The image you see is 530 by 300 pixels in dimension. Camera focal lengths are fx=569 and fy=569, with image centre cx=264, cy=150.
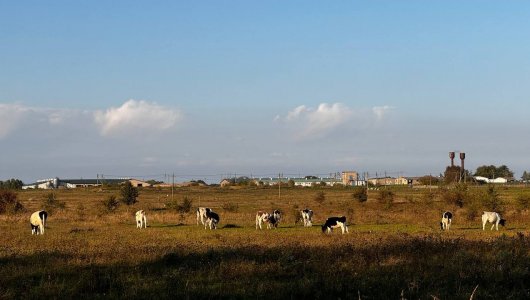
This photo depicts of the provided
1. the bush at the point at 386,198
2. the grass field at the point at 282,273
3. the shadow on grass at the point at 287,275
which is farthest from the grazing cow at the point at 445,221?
the bush at the point at 386,198

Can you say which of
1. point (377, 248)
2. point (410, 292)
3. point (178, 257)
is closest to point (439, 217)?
point (377, 248)

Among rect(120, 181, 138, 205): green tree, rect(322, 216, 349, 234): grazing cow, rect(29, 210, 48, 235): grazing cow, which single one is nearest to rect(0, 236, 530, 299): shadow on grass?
rect(322, 216, 349, 234): grazing cow

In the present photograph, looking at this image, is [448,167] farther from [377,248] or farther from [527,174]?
[377,248]

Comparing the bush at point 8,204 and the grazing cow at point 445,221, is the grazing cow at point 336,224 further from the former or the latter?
the bush at point 8,204

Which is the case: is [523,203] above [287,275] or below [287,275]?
below

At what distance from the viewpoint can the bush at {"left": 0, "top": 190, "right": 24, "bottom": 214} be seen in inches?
2165

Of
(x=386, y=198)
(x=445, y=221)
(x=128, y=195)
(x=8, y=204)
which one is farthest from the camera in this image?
(x=128, y=195)

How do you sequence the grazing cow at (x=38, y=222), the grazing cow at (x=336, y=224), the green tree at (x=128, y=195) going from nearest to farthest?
the grazing cow at (x=38, y=222), the grazing cow at (x=336, y=224), the green tree at (x=128, y=195)

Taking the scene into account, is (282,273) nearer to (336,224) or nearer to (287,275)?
(287,275)

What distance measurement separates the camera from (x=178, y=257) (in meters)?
17.0

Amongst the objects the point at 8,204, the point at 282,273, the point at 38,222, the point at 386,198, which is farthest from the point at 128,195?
the point at 282,273

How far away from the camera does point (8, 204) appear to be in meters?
55.8

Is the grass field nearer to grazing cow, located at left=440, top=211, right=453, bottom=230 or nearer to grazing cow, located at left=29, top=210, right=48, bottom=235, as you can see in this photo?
grazing cow, located at left=29, top=210, right=48, bottom=235

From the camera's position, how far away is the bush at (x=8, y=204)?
180ft
